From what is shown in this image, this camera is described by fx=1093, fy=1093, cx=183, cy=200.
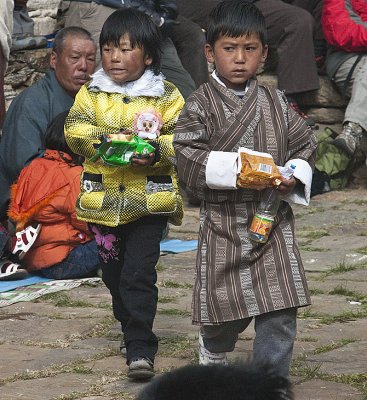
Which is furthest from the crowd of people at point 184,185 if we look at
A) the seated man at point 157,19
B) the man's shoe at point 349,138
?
the man's shoe at point 349,138

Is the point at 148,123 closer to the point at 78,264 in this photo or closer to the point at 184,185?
the point at 184,185

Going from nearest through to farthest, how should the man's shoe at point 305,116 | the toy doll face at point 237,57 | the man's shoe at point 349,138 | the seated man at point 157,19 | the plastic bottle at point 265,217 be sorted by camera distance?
the plastic bottle at point 265,217, the toy doll face at point 237,57, the seated man at point 157,19, the man's shoe at point 305,116, the man's shoe at point 349,138

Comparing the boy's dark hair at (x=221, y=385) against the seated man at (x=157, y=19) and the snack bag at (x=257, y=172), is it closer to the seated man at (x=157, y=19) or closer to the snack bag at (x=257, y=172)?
the snack bag at (x=257, y=172)

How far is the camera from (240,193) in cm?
382

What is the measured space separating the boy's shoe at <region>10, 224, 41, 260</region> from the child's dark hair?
207cm

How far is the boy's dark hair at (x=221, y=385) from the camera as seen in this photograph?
1822mm

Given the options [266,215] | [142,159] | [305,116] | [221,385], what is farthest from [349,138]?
[221,385]

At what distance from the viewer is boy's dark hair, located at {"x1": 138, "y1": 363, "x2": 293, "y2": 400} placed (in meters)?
1.82

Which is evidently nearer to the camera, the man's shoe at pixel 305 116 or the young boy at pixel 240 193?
the young boy at pixel 240 193

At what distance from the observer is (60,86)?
6906mm

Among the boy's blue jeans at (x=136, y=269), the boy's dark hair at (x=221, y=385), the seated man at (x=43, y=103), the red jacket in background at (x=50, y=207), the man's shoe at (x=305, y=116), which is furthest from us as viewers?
the man's shoe at (x=305, y=116)

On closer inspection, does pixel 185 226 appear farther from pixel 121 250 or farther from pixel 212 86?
pixel 212 86

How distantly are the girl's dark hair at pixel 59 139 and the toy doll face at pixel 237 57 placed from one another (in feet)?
8.65

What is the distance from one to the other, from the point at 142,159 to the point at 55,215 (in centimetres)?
220
